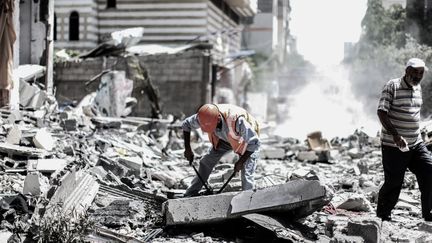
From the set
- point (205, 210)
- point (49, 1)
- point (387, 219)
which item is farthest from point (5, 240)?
point (49, 1)

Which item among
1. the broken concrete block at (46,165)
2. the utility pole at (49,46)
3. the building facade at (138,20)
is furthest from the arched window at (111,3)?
the broken concrete block at (46,165)

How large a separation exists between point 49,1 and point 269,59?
123ft

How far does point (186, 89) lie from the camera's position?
2092 cm

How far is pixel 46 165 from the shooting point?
23.6 feet

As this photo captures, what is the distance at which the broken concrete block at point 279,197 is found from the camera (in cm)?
483

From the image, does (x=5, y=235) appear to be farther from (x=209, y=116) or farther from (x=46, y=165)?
(x=46, y=165)

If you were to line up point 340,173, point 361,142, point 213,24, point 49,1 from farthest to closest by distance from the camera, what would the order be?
point 213,24
point 361,142
point 49,1
point 340,173

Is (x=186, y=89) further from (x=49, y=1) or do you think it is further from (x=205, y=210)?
(x=205, y=210)

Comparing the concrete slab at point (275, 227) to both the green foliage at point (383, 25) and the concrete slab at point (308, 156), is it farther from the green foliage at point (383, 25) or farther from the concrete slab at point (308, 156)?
the green foliage at point (383, 25)

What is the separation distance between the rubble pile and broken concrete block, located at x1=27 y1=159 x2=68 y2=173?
13mm

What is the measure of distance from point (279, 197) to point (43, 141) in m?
4.85

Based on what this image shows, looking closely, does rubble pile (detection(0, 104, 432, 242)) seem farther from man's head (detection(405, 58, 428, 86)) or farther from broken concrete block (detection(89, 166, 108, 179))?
man's head (detection(405, 58, 428, 86))

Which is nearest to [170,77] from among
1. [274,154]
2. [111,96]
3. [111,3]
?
[111,96]

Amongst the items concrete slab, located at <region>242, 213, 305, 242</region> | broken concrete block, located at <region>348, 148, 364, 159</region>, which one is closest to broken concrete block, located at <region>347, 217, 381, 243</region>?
concrete slab, located at <region>242, 213, 305, 242</region>
